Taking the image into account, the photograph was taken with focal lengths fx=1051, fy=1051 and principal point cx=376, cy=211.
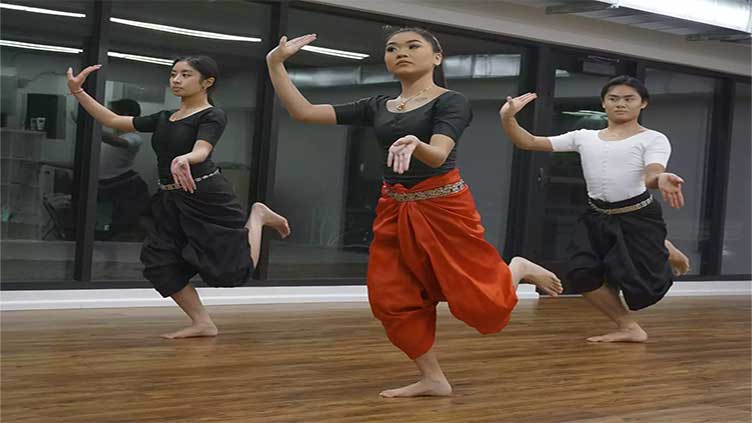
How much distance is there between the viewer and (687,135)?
903 cm

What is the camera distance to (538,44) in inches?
297

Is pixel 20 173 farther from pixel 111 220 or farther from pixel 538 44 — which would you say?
pixel 538 44

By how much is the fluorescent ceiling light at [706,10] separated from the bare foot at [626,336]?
240 cm

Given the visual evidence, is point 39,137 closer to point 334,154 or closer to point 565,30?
point 334,154

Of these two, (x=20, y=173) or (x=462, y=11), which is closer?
(x=20, y=173)

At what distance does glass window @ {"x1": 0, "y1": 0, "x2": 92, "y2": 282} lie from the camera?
540 centimetres

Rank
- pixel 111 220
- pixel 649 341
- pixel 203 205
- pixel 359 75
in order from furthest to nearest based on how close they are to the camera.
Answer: pixel 359 75, pixel 111 220, pixel 649 341, pixel 203 205

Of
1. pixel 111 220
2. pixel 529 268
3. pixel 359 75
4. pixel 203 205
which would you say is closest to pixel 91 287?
pixel 111 220

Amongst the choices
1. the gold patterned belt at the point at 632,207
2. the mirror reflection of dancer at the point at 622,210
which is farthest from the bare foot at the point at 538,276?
the gold patterned belt at the point at 632,207

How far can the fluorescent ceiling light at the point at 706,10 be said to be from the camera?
22.6ft

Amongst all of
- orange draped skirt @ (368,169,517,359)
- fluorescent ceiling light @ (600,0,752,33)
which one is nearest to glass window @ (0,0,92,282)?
orange draped skirt @ (368,169,517,359)

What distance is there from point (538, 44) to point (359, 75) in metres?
1.51

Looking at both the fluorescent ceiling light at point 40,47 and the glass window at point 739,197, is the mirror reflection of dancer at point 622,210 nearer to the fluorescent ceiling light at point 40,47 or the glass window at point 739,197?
the fluorescent ceiling light at point 40,47

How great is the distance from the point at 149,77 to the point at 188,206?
1.68 metres
